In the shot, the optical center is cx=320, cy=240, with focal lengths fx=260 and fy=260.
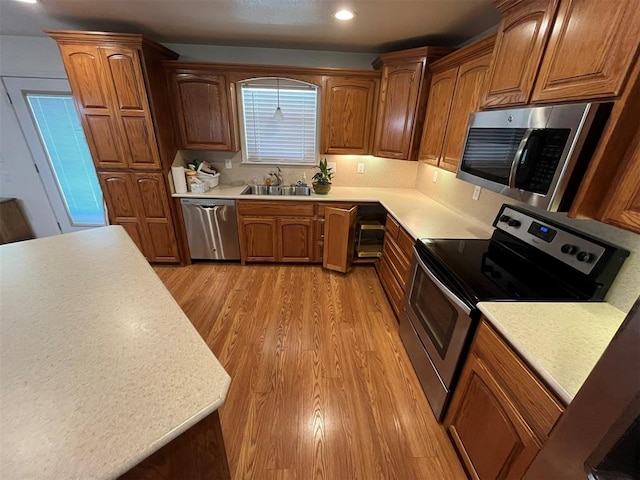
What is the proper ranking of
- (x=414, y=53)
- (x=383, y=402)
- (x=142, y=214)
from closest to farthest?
1. (x=383, y=402)
2. (x=414, y=53)
3. (x=142, y=214)

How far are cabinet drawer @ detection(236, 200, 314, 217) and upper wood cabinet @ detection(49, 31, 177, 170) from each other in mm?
936

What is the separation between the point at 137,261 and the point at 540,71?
2.06 metres

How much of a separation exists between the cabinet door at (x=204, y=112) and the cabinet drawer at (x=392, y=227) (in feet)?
6.22

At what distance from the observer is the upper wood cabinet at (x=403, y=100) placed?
2371mm

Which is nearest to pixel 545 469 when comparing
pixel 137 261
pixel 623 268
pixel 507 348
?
pixel 507 348

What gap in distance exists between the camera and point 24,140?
120 inches

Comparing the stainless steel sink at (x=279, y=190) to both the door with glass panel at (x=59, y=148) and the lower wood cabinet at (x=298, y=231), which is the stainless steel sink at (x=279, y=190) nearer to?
the lower wood cabinet at (x=298, y=231)

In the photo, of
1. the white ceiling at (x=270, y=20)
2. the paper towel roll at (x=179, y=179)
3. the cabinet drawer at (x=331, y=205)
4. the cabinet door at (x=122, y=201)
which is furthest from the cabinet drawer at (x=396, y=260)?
the cabinet door at (x=122, y=201)

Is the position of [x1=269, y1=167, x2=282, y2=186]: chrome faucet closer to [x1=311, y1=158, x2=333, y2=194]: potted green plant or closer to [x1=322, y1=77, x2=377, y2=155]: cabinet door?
[x1=311, y1=158, x2=333, y2=194]: potted green plant

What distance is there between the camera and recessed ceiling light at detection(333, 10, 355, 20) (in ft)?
6.26

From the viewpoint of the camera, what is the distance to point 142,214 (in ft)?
9.35

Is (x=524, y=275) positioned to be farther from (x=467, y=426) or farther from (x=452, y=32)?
(x=452, y=32)

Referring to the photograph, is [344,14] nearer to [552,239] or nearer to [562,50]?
[562,50]

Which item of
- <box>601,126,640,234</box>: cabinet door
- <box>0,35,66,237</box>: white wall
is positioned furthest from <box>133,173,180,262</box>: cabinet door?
<box>601,126,640,234</box>: cabinet door
